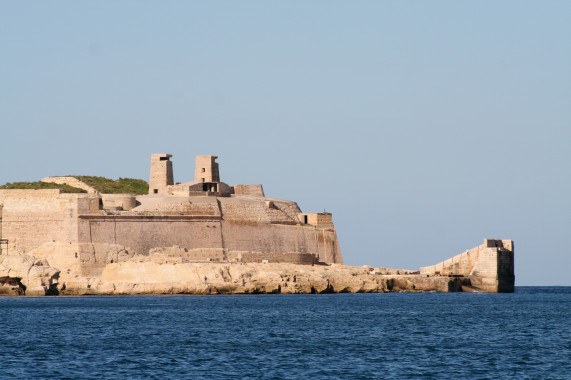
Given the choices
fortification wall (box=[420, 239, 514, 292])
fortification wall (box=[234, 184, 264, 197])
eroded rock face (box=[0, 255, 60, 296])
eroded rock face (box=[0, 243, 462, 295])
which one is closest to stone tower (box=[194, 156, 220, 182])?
fortification wall (box=[234, 184, 264, 197])

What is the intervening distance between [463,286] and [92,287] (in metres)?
23.0

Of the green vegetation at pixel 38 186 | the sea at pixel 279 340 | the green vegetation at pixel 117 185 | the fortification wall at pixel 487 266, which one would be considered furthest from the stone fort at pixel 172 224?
the fortification wall at pixel 487 266

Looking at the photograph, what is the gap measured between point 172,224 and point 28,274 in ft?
41.4

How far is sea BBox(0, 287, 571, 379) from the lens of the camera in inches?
1264

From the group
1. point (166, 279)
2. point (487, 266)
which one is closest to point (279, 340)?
point (166, 279)

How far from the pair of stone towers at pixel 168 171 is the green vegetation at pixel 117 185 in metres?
4.57

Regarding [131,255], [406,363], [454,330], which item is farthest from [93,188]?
[406,363]

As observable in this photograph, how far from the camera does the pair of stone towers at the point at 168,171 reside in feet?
260

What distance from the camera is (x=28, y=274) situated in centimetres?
6134

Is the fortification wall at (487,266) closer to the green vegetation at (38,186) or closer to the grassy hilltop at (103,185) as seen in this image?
the grassy hilltop at (103,185)

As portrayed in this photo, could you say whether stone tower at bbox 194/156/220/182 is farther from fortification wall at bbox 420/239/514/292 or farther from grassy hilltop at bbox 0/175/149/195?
fortification wall at bbox 420/239/514/292

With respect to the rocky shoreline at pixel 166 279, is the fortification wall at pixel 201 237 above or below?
above

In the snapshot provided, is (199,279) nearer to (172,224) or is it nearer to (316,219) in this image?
(172,224)

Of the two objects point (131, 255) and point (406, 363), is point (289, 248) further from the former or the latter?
point (406, 363)
